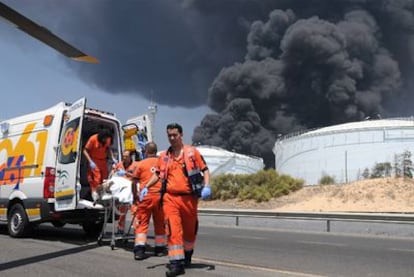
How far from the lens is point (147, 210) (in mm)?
7898

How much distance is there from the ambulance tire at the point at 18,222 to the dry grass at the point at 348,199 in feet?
69.1

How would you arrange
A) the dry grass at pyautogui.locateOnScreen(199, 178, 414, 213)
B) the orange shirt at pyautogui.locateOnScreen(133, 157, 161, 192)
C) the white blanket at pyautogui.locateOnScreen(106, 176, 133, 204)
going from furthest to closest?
the dry grass at pyautogui.locateOnScreen(199, 178, 414, 213) < the white blanket at pyautogui.locateOnScreen(106, 176, 133, 204) < the orange shirt at pyautogui.locateOnScreen(133, 157, 161, 192)

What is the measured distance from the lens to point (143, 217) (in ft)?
25.9

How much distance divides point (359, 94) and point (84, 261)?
100.0 metres

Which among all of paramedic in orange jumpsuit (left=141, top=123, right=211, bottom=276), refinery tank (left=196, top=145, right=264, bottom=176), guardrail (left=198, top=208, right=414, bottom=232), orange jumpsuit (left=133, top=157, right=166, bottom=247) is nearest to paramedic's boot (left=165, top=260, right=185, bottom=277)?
paramedic in orange jumpsuit (left=141, top=123, right=211, bottom=276)

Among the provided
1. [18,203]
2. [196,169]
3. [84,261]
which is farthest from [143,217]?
[18,203]

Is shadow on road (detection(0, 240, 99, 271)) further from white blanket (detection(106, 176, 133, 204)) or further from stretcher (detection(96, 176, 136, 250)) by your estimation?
white blanket (detection(106, 176, 133, 204))

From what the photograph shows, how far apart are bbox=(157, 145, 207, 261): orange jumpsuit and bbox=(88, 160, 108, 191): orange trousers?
10.7 feet

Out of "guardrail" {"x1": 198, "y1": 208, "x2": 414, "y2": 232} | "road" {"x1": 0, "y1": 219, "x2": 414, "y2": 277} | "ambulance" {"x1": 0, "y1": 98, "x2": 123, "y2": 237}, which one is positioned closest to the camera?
"road" {"x1": 0, "y1": 219, "x2": 414, "y2": 277}

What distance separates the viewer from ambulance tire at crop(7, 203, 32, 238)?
33.2 ft

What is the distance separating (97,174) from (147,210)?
6.91ft

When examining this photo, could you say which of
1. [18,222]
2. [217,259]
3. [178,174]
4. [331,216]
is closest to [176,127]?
[178,174]

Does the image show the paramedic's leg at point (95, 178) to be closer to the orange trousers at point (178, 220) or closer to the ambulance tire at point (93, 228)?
the ambulance tire at point (93, 228)

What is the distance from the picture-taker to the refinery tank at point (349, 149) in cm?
6512
